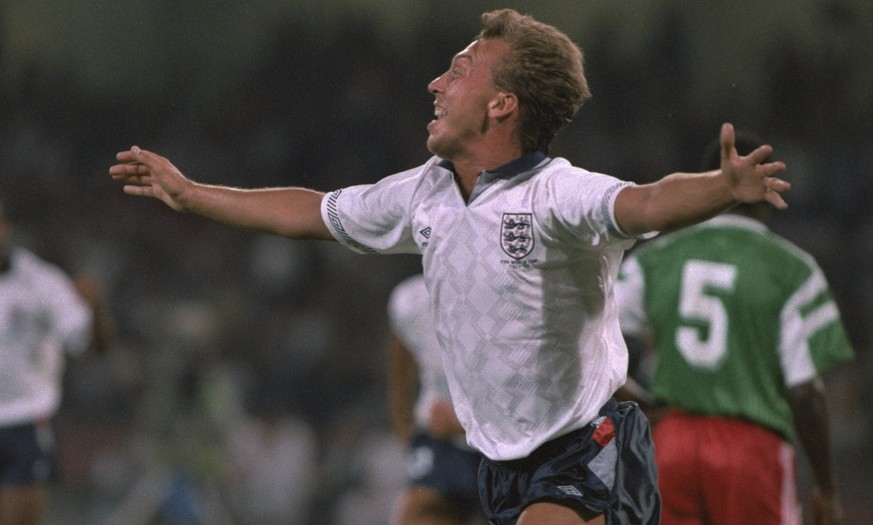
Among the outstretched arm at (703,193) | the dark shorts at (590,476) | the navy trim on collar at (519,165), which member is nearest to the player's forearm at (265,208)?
the navy trim on collar at (519,165)

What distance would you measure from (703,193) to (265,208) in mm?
1468

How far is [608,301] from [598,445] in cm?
39

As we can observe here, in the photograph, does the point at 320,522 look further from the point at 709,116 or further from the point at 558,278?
the point at 558,278

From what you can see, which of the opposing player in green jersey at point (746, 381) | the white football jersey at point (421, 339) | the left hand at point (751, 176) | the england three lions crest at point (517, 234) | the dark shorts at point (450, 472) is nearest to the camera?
the left hand at point (751, 176)

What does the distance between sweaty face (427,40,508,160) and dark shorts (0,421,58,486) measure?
4.02 metres

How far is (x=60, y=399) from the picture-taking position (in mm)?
10836

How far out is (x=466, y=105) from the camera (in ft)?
12.0

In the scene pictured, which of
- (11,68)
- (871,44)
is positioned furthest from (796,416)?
(11,68)

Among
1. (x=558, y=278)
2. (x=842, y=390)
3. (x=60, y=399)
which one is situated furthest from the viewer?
(x=60, y=399)

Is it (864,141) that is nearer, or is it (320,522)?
(320,522)

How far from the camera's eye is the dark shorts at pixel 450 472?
247 inches

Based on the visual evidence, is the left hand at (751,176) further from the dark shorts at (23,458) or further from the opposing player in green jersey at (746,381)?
the dark shorts at (23,458)

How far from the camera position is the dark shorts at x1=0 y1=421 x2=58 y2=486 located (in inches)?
269

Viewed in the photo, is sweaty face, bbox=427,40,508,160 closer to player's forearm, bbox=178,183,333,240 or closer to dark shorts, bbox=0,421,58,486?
player's forearm, bbox=178,183,333,240
